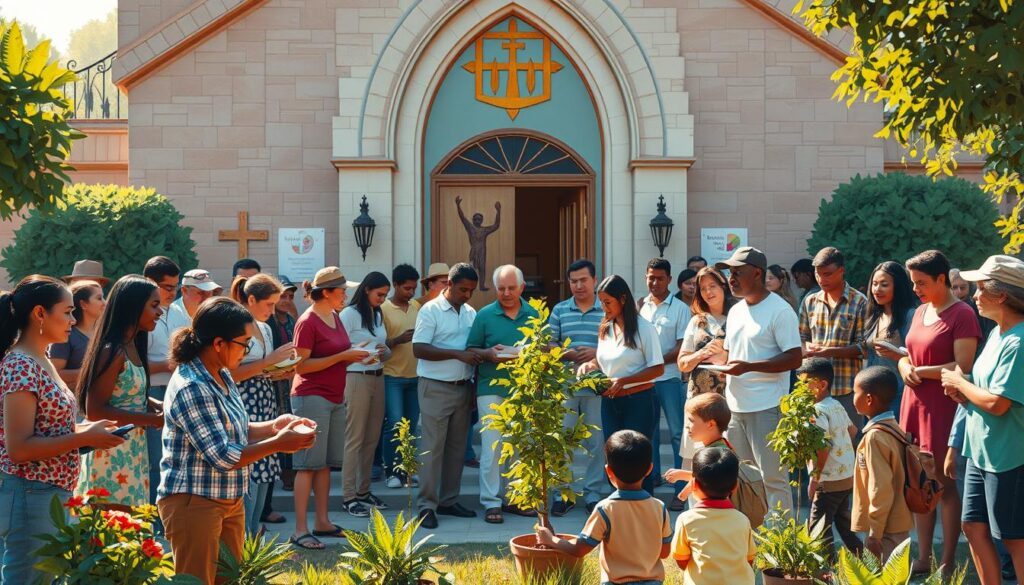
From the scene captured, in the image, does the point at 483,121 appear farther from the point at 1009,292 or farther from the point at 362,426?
the point at 1009,292

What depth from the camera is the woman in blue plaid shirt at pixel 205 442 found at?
4301 mm

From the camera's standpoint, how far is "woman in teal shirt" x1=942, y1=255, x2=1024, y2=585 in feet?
17.1

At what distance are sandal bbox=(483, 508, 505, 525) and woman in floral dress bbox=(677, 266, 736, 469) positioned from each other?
176 cm

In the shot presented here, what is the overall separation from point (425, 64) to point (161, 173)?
3580 millimetres

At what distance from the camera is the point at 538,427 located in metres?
5.77

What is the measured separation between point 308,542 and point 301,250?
658 centimetres

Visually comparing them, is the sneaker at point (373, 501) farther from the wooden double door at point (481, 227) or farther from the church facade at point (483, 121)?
the wooden double door at point (481, 227)

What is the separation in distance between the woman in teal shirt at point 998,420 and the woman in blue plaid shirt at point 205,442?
3334 mm

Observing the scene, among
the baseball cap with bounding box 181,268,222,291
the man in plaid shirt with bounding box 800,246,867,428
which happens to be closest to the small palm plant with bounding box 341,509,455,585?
the baseball cap with bounding box 181,268,222,291

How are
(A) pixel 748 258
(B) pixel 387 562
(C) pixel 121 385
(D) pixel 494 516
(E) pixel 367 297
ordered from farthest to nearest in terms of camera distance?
1. (E) pixel 367 297
2. (D) pixel 494 516
3. (A) pixel 748 258
4. (C) pixel 121 385
5. (B) pixel 387 562

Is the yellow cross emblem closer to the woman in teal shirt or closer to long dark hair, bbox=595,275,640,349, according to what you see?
long dark hair, bbox=595,275,640,349

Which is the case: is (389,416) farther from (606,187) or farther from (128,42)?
(128,42)

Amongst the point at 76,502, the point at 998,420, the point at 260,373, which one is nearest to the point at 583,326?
the point at 260,373

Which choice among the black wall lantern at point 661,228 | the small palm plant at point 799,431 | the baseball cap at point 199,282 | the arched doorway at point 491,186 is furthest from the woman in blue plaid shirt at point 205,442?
the arched doorway at point 491,186
